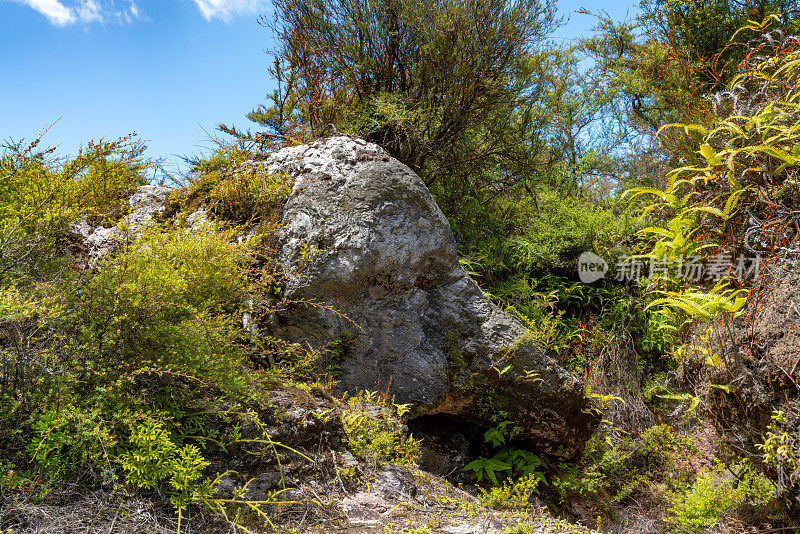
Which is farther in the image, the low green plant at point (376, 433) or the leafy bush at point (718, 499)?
the leafy bush at point (718, 499)

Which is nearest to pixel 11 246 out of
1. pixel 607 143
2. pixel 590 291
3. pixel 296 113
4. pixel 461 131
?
pixel 296 113

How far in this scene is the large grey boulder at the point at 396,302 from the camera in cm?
354

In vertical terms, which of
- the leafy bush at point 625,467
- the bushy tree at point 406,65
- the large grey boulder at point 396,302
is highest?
the bushy tree at point 406,65

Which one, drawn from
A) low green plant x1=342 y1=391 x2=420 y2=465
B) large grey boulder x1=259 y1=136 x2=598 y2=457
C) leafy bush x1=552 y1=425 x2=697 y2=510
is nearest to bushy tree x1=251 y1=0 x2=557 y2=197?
large grey boulder x1=259 y1=136 x2=598 y2=457

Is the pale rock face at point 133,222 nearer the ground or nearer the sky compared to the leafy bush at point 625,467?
nearer the sky

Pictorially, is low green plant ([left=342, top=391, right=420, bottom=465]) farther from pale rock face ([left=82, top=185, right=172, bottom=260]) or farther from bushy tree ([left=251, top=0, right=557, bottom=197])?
bushy tree ([left=251, top=0, right=557, bottom=197])

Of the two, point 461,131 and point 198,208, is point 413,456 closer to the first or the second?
point 198,208

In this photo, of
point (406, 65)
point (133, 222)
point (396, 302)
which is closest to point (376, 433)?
point (396, 302)

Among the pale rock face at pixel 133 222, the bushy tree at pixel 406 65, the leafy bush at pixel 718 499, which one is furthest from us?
the bushy tree at pixel 406 65

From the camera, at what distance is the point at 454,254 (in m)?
3.95

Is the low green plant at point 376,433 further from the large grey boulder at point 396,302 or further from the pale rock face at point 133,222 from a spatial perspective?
the pale rock face at point 133,222

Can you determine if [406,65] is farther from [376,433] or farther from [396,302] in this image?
[376,433]

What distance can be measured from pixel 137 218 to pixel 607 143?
9.23 m

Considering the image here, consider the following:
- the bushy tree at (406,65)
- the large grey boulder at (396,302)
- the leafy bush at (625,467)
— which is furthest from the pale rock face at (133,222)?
the leafy bush at (625,467)
